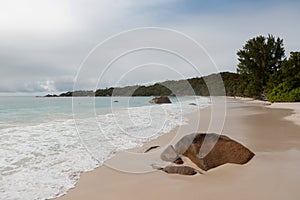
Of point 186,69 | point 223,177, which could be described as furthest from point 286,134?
point 223,177

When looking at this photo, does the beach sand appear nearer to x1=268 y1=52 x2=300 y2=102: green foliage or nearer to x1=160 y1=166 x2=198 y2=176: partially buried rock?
x1=160 y1=166 x2=198 y2=176: partially buried rock

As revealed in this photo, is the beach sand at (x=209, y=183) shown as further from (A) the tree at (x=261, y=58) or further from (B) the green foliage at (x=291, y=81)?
(A) the tree at (x=261, y=58)

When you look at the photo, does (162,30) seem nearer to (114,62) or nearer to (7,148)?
(114,62)

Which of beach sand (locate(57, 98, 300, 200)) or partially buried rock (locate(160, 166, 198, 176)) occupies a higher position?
partially buried rock (locate(160, 166, 198, 176))

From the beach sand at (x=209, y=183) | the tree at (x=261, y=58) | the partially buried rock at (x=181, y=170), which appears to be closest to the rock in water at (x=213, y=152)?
the beach sand at (x=209, y=183)

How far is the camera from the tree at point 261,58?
4591cm

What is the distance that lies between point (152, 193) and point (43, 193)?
1.81 metres

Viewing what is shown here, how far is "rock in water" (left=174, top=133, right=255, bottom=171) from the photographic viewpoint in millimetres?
5617

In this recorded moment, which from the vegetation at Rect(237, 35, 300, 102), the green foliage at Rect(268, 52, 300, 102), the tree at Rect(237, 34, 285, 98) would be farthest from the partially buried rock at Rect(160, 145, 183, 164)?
the tree at Rect(237, 34, 285, 98)

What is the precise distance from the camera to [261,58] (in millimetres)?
46375

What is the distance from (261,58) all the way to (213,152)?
44834 mm

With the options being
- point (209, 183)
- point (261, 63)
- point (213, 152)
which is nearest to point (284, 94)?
point (261, 63)

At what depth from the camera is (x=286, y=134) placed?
9.88 m

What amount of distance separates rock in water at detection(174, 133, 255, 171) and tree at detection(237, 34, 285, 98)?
4304 centimetres
